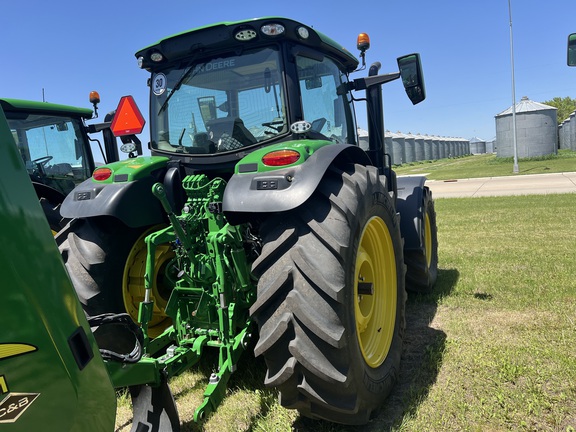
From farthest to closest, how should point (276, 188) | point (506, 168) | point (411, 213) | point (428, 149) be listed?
1. point (428, 149)
2. point (506, 168)
3. point (411, 213)
4. point (276, 188)

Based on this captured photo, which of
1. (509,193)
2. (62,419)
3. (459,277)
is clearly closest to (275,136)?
(62,419)

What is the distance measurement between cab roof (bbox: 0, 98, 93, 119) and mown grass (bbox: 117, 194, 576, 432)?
3918 mm

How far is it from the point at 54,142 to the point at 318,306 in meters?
4.93

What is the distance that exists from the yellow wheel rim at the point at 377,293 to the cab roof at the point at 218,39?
1.32 m

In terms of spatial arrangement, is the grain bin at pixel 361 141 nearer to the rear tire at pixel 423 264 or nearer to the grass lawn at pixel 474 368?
the rear tire at pixel 423 264

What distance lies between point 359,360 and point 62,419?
4.67 ft

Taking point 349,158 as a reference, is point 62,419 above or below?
below

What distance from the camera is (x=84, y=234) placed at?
291 cm

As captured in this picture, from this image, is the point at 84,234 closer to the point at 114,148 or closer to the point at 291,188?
the point at 291,188

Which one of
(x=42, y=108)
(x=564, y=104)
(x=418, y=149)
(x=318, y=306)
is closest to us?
(x=318, y=306)

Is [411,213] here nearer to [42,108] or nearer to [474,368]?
[474,368]

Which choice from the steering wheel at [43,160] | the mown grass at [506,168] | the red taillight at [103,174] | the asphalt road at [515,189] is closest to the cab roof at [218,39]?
the red taillight at [103,174]

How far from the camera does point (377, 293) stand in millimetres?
2967

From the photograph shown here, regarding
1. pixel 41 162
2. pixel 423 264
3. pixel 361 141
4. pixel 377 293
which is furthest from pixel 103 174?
pixel 361 141
